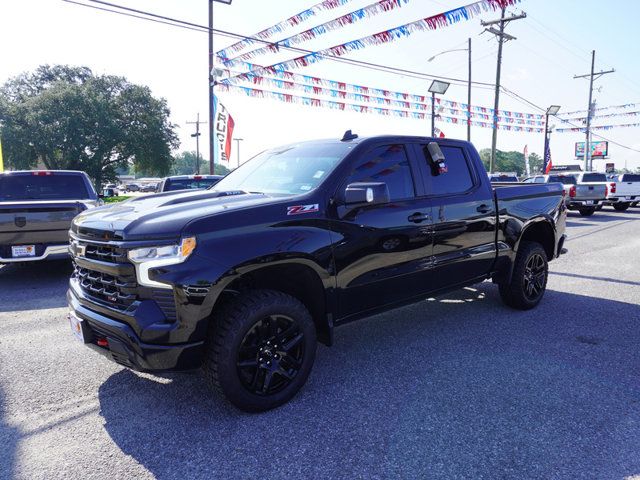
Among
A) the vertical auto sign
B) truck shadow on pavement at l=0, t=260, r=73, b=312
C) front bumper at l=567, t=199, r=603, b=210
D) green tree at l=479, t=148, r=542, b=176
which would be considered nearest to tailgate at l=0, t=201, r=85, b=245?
truck shadow on pavement at l=0, t=260, r=73, b=312

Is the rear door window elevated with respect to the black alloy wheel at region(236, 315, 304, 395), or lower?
elevated

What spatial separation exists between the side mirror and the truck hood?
512mm

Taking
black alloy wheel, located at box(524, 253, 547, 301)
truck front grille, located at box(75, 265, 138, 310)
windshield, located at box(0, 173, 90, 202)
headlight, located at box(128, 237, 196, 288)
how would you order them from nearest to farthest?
headlight, located at box(128, 237, 196, 288)
truck front grille, located at box(75, 265, 138, 310)
black alloy wheel, located at box(524, 253, 547, 301)
windshield, located at box(0, 173, 90, 202)

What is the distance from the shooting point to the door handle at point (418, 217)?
3859 mm

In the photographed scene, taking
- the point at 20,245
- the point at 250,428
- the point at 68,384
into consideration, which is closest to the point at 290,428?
the point at 250,428

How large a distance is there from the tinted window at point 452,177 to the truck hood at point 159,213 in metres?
1.70

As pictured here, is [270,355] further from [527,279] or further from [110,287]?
[527,279]

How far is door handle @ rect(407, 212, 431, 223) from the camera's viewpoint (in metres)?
3.86

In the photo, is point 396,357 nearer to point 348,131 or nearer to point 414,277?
point 414,277

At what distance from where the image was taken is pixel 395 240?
3.73 meters

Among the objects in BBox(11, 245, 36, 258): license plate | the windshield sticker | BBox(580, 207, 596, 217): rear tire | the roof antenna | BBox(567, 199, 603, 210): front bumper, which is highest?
the roof antenna

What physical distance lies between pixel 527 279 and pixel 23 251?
21.8ft

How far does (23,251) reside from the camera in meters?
6.40

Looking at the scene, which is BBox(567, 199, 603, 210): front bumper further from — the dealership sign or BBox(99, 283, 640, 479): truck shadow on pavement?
the dealership sign
